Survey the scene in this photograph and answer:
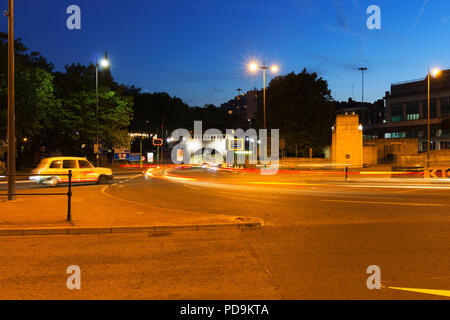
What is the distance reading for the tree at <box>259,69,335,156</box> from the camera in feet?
191

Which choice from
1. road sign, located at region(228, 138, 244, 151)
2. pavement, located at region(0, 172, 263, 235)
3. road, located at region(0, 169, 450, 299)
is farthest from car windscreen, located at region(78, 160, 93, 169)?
road sign, located at region(228, 138, 244, 151)

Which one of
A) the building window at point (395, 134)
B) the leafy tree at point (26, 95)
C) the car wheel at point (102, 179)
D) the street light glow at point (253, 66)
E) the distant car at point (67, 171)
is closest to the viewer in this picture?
the distant car at point (67, 171)

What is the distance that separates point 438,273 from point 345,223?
469 cm

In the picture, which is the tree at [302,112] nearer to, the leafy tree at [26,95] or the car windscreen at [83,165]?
the leafy tree at [26,95]

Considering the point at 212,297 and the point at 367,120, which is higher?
the point at 367,120

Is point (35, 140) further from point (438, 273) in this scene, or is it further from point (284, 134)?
point (438, 273)

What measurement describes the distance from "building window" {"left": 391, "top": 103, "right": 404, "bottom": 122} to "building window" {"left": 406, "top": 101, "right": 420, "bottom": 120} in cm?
189

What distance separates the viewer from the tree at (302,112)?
58250 millimetres

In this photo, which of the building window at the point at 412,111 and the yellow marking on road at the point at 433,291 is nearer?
the yellow marking on road at the point at 433,291

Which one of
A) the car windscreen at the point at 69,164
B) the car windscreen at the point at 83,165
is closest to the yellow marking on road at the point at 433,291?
the car windscreen at the point at 69,164

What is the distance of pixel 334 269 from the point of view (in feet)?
21.2

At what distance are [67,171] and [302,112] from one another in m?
42.5

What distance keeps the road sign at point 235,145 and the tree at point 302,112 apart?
10643 mm

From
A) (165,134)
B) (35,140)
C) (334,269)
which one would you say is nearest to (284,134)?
(35,140)
